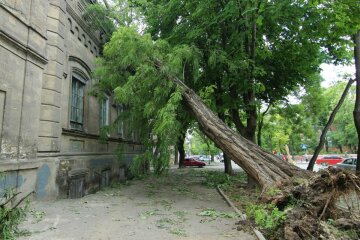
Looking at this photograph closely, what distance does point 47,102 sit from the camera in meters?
10.2

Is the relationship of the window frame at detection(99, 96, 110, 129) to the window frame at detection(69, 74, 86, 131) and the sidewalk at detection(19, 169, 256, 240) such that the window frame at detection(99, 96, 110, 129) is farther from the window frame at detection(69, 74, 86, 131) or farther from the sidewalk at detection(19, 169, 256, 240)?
the sidewalk at detection(19, 169, 256, 240)

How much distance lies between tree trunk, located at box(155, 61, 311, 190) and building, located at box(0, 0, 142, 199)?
3.52 metres

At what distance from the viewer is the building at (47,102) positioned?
27.5 feet

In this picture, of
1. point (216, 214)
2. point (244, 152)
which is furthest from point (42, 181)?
Answer: point (244, 152)

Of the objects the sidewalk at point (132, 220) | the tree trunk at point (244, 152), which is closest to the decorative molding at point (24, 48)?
the tree trunk at point (244, 152)

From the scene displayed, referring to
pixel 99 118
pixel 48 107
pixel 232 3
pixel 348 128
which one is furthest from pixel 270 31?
pixel 348 128

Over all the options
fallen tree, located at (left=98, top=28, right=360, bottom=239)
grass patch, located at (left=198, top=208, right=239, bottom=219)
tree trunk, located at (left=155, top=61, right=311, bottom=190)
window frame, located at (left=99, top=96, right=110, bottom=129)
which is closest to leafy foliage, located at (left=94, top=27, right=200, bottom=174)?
fallen tree, located at (left=98, top=28, right=360, bottom=239)

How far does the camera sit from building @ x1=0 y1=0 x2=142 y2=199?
8.37 metres

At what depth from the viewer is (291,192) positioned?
697 cm

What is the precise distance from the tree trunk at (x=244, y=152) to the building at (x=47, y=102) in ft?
11.6

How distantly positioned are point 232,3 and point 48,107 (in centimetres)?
720

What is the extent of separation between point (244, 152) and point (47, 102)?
6.27 meters

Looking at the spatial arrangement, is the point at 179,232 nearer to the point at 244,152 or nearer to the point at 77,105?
the point at 244,152

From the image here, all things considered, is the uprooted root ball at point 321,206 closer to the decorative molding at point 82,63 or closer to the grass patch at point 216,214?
the grass patch at point 216,214
